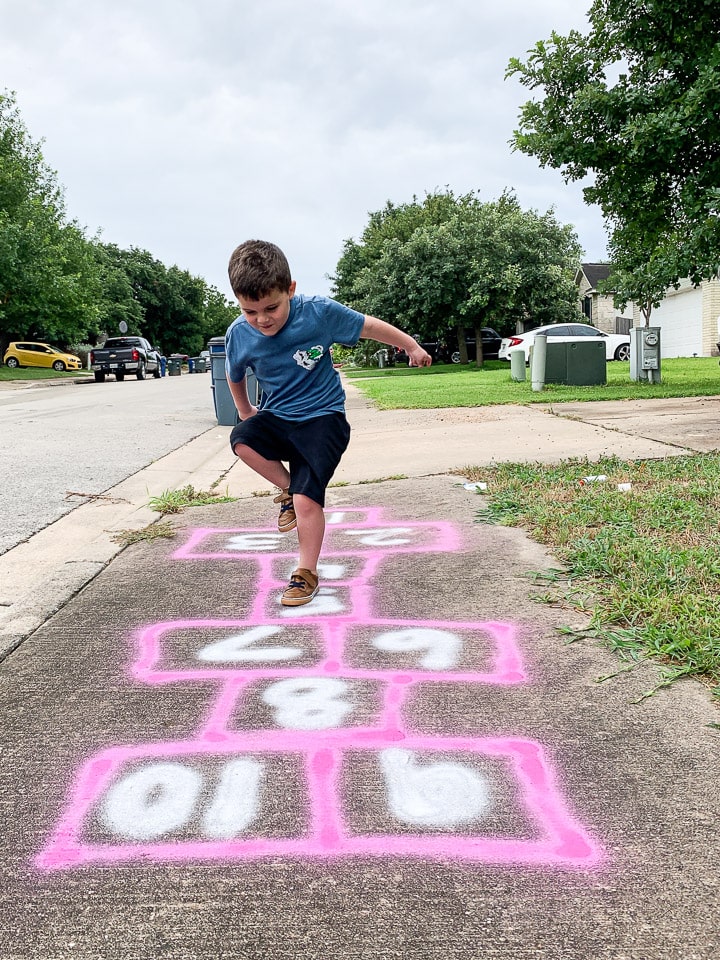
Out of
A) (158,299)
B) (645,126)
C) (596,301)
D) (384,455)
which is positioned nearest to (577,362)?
(645,126)

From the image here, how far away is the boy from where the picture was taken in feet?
12.2

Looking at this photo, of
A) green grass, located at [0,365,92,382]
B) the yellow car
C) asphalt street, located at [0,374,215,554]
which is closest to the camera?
asphalt street, located at [0,374,215,554]

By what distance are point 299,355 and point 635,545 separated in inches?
71.7

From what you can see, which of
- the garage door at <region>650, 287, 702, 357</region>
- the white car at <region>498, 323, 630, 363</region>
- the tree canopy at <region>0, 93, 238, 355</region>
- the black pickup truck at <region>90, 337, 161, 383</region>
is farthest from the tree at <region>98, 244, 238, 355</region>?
the white car at <region>498, 323, 630, 363</region>

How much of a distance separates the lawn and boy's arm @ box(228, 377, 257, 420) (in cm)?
156

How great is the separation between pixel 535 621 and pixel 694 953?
180 cm

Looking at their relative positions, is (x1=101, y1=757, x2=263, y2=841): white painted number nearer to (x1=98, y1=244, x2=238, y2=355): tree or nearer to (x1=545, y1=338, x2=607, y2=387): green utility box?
(x1=545, y1=338, x2=607, y2=387): green utility box

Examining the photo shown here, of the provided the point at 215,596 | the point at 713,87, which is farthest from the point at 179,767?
the point at 713,87

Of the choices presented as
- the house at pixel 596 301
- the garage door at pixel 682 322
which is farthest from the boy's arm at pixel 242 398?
the house at pixel 596 301

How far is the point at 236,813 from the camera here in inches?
81.3

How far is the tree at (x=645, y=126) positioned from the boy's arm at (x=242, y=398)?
8.60 meters

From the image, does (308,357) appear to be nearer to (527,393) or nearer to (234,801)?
(234,801)

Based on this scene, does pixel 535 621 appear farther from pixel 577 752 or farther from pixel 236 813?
pixel 236 813

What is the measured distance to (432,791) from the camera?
2152mm
